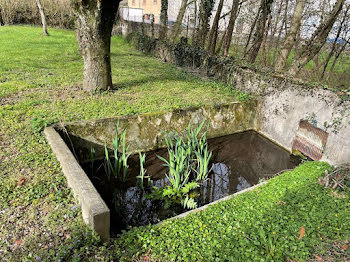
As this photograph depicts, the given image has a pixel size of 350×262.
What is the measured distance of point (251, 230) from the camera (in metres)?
2.71

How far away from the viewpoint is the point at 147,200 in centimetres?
386

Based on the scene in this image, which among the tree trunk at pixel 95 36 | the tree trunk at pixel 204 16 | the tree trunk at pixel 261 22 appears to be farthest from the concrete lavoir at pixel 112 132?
the tree trunk at pixel 204 16

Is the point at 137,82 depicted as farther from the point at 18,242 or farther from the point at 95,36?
the point at 18,242

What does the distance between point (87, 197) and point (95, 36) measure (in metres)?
3.84

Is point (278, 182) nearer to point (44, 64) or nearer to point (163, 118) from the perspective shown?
point (163, 118)

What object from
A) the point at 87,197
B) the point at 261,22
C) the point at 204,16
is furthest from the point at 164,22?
the point at 87,197

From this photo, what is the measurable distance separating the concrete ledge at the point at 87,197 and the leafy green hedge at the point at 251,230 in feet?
0.84

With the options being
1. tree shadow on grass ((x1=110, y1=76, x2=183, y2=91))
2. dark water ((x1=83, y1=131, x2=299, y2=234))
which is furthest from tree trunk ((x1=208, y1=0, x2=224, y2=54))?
dark water ((x1=83, y1=131, x2=299, y2=234))

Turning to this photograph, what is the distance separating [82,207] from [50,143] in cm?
152

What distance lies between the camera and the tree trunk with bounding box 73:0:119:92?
16.4 ft

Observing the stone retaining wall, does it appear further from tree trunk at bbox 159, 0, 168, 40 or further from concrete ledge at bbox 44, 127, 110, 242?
tree trunk at bbox 159, 0, 168, 40

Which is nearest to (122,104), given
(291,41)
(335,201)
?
(335,201)

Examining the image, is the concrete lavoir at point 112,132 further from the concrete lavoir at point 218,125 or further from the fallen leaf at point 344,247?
the fallen leaf at point 344,247

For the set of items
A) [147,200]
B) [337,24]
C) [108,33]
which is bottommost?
[147,200]
